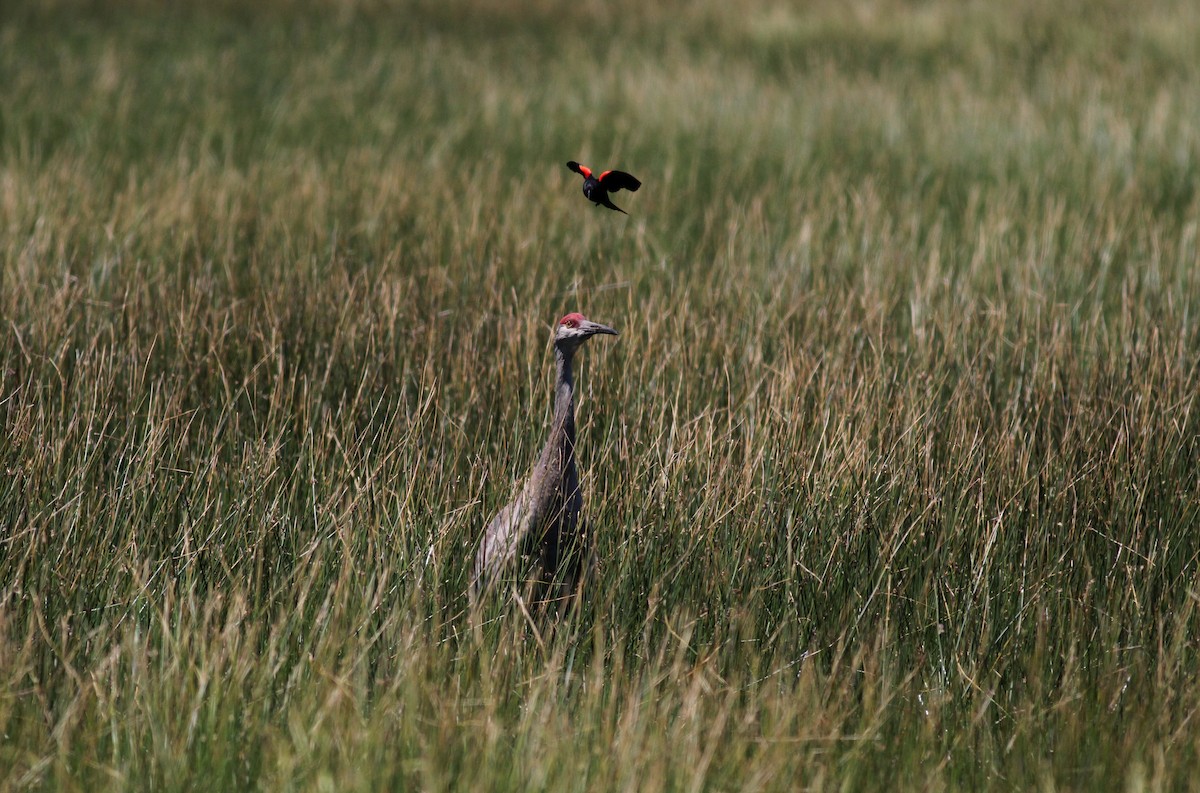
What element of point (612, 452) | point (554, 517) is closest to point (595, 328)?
point (554, 517)

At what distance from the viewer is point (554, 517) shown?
10.4 ft

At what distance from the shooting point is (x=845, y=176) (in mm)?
7574

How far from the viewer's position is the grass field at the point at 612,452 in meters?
2.58

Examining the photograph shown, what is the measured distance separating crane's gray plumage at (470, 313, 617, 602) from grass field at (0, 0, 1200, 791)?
113 mm

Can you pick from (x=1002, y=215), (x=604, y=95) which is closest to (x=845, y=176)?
(x=1002, y=215)

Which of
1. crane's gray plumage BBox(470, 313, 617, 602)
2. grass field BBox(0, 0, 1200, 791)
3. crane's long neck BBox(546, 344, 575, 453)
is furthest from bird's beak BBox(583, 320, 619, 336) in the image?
grass field BBox(0, 0, 1200, 791)

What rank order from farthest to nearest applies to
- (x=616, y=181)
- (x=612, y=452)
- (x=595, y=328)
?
(x=612, y=452) → (x=595, y=328) → (x=616, y=181)

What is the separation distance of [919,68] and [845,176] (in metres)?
5.13

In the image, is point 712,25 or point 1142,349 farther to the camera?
point 712,25

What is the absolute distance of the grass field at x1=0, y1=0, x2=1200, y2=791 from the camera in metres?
2.58

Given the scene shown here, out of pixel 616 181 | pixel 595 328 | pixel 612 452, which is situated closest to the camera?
pixel 616 181

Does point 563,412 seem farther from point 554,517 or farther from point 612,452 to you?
point 612,452

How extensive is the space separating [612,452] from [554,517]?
0.85m

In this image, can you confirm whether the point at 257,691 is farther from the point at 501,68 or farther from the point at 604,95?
the point at 501,68
